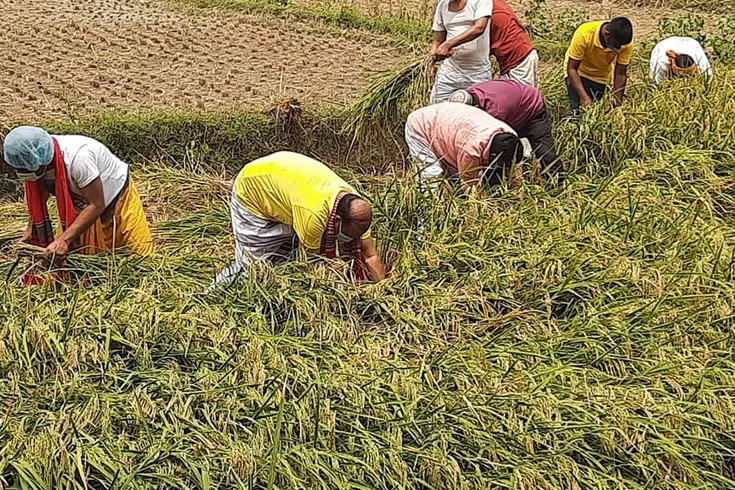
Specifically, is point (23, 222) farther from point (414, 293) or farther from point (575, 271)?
Answer: point (575, 271)

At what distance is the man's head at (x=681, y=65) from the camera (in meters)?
5.46

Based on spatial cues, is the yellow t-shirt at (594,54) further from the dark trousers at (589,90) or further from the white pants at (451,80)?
the white pants at (451,80)

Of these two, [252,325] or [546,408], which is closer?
[546,408]

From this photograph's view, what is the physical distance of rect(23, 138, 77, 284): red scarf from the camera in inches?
137

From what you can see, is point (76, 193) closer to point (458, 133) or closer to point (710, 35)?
point (458, 133)

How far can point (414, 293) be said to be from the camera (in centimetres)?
333

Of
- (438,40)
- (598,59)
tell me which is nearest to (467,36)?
(438,40)

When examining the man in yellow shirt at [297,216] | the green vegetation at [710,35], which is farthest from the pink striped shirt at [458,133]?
the green vegetation at [710,35]

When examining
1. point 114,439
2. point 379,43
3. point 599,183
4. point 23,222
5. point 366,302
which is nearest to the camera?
point 114,439

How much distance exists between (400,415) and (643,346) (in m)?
0.98

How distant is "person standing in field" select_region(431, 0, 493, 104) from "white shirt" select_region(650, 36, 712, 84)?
4.05ft

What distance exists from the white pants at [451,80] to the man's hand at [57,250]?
2.59 meters

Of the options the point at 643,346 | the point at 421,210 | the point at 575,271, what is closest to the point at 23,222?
the point at 421,210

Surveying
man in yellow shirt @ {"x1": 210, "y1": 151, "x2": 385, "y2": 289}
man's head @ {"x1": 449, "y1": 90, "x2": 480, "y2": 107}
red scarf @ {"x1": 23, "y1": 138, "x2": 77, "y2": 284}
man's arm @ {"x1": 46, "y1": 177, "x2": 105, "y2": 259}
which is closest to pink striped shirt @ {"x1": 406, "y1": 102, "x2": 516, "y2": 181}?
man's head @ {"x1": 449, "y1": 90, "x2": 480, "y2": 107}
